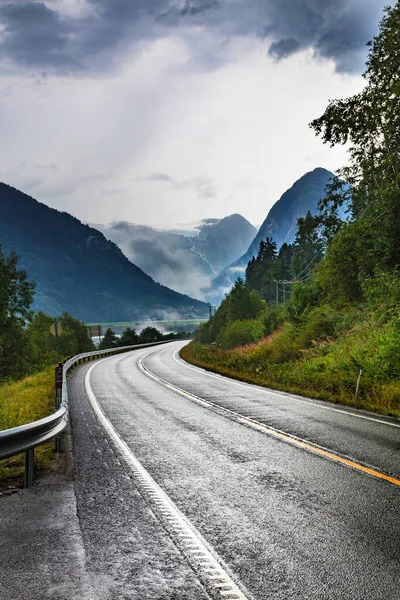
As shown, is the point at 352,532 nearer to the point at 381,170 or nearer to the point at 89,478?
the point at 89,478

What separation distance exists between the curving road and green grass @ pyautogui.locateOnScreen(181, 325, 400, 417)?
2.67 m

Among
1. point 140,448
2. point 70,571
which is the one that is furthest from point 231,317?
point 70,571

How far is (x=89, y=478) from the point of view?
21.7ft

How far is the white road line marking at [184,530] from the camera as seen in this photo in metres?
3.53

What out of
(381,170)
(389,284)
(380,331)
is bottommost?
(380,331)

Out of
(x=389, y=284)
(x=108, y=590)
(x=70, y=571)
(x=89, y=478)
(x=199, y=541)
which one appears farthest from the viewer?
(x=389, y=284)

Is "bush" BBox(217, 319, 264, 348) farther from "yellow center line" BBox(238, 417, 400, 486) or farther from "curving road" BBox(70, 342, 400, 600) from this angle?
"curving road" BBox(70, 342, 400, 600)

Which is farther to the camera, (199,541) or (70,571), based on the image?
(199,541)

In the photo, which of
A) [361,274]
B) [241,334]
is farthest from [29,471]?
[241,334]

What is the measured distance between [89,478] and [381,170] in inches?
717

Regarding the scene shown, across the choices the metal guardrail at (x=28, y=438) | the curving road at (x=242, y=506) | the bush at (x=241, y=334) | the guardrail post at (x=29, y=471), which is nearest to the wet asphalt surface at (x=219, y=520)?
the curving road at (x=242, y=506)

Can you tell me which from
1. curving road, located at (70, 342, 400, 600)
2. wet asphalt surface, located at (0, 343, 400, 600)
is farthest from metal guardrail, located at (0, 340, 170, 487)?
curving road, located at (70, 342, 400, 600)

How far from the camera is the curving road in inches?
139

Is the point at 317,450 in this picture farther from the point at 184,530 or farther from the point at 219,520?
the point at 184,530
